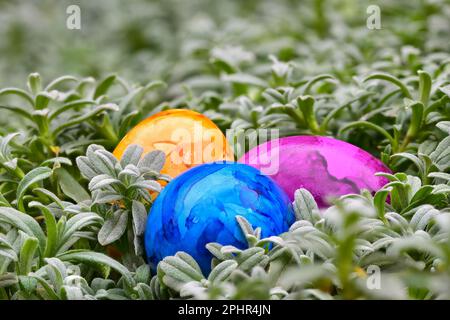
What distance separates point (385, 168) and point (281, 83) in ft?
1.86

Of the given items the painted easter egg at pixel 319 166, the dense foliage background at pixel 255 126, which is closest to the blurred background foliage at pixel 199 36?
the dense foliage background at pixel 255 126

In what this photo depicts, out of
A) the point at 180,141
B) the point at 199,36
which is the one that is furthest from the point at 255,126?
the point at 199,36

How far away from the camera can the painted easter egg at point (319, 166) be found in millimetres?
1355

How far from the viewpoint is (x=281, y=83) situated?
193 cm

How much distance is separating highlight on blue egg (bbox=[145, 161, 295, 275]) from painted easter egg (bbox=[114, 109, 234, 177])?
0.13 metres

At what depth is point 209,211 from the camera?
122cm

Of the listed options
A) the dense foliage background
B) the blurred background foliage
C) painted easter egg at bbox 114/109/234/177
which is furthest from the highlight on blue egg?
the blurred background foliage

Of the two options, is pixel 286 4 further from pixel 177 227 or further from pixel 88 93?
pixel 177 227

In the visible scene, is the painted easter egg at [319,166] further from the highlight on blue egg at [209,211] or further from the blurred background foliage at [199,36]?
the blurred background foliage at [199,36]

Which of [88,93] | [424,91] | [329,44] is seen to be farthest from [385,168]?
[329,44]

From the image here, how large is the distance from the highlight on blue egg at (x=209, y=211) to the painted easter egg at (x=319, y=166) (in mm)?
97

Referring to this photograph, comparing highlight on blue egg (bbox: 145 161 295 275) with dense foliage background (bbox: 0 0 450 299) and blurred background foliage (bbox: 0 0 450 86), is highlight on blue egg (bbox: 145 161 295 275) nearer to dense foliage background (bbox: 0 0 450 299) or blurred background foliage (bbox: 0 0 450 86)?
dense foliage background (bbox: 0 0 450 299)

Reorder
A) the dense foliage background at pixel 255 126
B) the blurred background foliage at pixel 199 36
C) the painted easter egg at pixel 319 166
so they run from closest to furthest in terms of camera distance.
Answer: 1. the dense foliage background at pixel 255 126
2. the painted easter egg at pixel 319 166
3. the blurred background foliage at pixel 199 36
